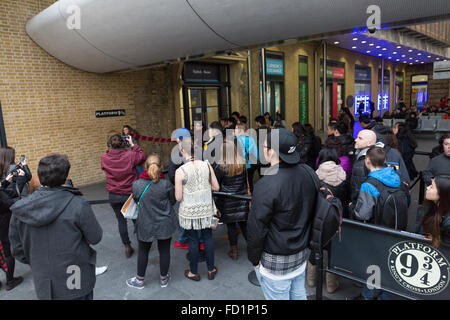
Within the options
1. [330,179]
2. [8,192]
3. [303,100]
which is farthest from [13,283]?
[303,100]

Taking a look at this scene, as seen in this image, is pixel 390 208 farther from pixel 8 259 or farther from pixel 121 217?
pixel 8 259

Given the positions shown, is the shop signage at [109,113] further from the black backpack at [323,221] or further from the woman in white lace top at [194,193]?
the black backpack at [323,221]

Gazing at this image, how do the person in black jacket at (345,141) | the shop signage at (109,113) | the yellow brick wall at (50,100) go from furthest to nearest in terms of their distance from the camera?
the shop signage at (109,113) → the yellow brick wall at (50,100) → the person in black jacket at (345,141)

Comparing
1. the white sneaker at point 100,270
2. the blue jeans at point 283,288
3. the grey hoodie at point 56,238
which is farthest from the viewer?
the white sneaker at point 100,270

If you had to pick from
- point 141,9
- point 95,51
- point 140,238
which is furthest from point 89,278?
point 95,51

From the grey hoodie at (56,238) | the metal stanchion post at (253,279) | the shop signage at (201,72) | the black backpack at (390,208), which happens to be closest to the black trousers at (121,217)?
the metal stanchion post at (253,279)

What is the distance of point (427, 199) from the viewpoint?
251cm

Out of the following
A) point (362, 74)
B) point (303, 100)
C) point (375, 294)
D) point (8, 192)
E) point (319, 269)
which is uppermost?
point (362, 74)

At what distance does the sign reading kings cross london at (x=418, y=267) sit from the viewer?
8.18 feet

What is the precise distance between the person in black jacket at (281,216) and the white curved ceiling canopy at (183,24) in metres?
2.93

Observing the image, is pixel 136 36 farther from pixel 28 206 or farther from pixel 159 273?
pixel 28 206

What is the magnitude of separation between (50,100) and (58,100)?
193 mm

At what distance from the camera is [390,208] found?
114 inches

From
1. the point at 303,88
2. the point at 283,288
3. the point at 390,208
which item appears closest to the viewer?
the point at 283,288
